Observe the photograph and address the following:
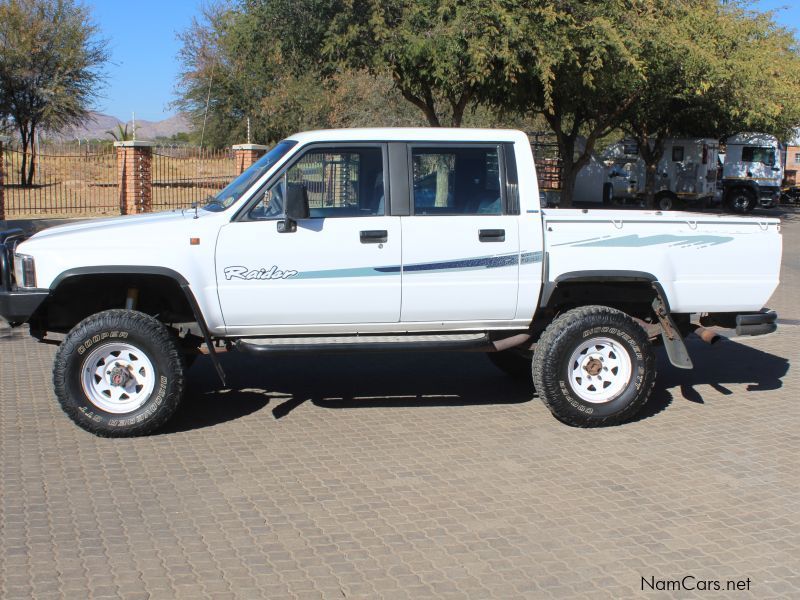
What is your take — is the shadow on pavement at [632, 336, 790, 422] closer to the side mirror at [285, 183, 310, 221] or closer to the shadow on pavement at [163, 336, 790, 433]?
the shadow on pavement at [163, 336, 790, 433]

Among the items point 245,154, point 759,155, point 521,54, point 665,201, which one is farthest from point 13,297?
point 759,155

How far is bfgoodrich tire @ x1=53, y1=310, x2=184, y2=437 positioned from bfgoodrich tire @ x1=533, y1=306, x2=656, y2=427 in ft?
8.77

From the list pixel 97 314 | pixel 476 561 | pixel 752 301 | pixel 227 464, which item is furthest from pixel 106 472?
pixel 752 301

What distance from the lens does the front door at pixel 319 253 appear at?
629cm

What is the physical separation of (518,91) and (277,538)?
16.5 m

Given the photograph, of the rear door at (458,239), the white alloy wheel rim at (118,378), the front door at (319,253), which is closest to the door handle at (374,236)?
the front door at (319,253)

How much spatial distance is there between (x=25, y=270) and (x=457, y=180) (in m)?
3.13

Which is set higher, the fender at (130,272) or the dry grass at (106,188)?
the dry grass at (106,188)

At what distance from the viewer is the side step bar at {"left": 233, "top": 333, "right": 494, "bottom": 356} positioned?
21.1 ft

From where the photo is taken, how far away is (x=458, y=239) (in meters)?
6.48

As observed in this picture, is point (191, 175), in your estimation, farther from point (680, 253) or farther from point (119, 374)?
point (680, 253)

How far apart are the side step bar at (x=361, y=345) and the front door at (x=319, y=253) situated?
0.45 feet

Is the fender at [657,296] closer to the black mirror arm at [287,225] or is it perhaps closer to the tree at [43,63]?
the black mirror arm at [287,225]

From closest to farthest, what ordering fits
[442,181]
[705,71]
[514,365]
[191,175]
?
[442,181] < [514,365] < [705,71] < [191,175]
